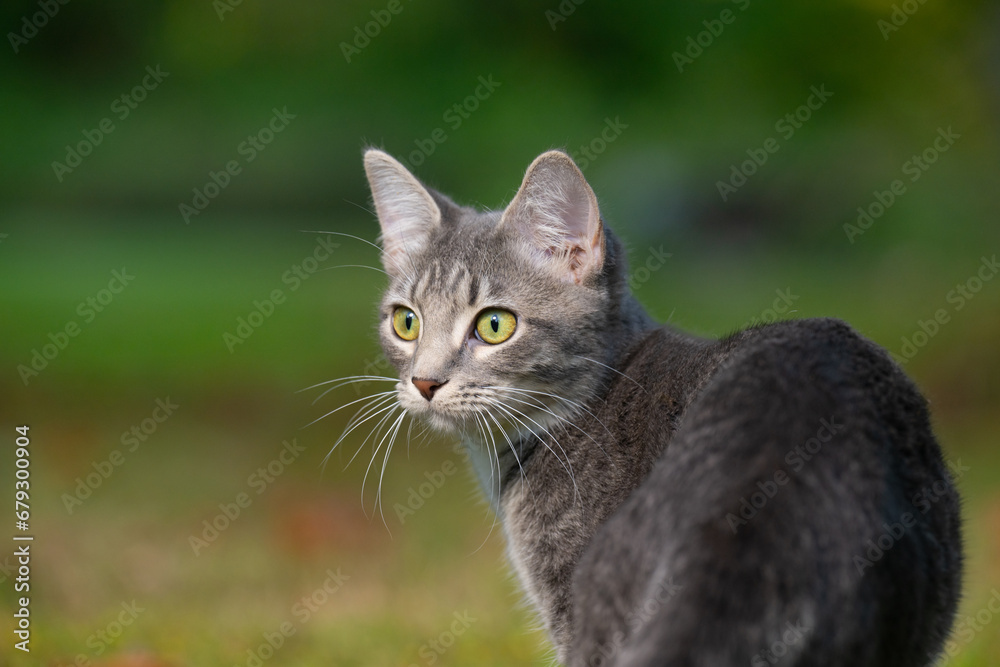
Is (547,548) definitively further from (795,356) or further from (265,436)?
(265,436)

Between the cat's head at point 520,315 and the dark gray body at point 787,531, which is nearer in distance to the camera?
the dark gray body at point 787,531

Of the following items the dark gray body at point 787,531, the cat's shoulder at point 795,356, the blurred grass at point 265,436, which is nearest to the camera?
the dark gray body at point 787,531

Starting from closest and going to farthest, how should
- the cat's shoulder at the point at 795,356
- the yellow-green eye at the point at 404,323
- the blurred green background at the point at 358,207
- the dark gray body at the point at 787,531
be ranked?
the dark gray body at the point at 787,531, the cat's shoulder at the point at 795,356, the yellow-green eye at the point at 404,323, the blurred green background at the point at 358,207

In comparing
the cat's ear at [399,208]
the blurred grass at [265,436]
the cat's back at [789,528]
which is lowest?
the blurred grass at [265,436]

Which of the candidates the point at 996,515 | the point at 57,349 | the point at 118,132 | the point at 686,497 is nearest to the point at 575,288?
the point at 686,497

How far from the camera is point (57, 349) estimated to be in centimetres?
866

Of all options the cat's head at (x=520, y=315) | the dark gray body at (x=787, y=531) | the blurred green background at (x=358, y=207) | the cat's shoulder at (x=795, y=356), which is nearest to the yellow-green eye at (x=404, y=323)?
the cat's head at (x=520, y=315)

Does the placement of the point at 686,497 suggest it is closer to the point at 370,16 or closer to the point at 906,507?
the point at 906,507

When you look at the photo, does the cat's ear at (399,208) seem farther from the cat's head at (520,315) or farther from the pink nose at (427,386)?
the pink nose at (427,386)

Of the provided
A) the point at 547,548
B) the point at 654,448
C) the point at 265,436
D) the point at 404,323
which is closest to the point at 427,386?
the point at 404,323

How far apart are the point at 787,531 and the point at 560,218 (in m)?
1.76

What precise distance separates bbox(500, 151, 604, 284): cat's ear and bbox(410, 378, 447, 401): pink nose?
0.66 m

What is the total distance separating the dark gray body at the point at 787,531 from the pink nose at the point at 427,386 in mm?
898

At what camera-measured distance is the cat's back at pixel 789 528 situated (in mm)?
2062
